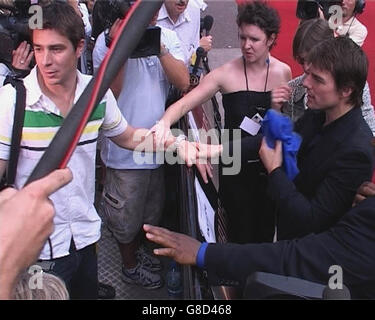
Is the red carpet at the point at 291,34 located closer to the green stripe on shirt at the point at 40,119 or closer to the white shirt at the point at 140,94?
the white shirt at the point at 140,94

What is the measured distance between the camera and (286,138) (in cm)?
206

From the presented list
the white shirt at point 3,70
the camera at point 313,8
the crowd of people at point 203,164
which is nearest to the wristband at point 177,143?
the crowd of people at point 203,164

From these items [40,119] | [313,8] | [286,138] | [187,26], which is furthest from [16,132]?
[313,8]

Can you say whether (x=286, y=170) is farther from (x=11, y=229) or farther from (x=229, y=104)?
(x=11, y=229)

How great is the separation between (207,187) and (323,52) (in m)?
0.92

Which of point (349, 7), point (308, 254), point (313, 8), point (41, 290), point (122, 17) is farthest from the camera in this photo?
point (349, 7)

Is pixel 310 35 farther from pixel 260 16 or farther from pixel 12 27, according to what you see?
pixel 12 27

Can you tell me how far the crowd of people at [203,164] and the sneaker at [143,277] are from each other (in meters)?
0.03

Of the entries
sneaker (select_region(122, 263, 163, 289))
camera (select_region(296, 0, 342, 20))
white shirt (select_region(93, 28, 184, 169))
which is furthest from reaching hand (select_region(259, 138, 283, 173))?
camera (select_region(296, 0, 342, 20))

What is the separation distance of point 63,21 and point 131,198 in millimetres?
1229

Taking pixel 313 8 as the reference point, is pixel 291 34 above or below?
above

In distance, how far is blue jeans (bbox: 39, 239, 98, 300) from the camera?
2034 millimetres

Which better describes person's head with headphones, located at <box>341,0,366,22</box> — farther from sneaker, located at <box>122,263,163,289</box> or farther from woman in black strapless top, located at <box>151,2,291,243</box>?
sneaker, located at <box>122,263,163,289</box>

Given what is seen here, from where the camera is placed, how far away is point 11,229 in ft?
3.08
